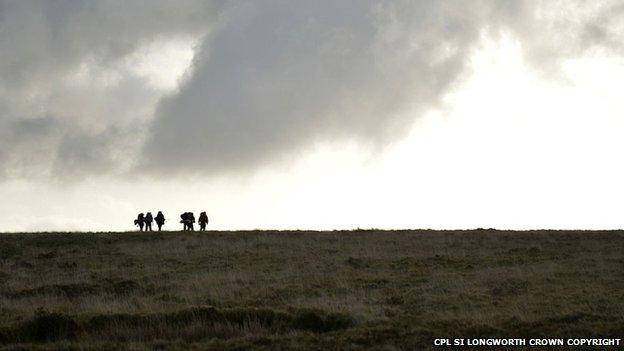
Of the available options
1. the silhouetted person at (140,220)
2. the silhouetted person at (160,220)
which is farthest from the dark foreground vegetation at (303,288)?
the silhouetted person at (140,220)

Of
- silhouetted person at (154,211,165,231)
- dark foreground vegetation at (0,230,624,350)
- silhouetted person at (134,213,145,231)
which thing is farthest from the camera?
silhouetted person at (134,213,145,231)

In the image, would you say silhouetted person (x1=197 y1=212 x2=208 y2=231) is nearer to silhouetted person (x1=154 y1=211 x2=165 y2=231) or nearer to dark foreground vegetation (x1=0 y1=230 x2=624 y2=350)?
silhouetted person (x1=154 y1=211 x2=165 y2=231)

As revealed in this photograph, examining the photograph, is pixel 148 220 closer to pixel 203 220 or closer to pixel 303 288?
pixel 203 220

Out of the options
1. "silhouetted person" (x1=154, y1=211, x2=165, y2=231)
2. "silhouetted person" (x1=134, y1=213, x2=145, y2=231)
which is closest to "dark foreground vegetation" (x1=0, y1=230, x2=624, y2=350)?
"silhouetted person" (x1=154, y1=211, x2=165, y2=231)

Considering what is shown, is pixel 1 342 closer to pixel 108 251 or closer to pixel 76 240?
pixel 108 251

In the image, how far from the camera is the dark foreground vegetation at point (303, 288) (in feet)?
57.5

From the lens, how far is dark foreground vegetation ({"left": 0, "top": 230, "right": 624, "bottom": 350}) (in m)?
17.5

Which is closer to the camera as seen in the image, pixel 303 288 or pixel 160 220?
pixel 303 288

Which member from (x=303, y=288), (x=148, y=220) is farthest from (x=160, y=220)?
(x=303, y=288)

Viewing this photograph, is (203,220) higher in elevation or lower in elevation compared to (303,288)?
higher

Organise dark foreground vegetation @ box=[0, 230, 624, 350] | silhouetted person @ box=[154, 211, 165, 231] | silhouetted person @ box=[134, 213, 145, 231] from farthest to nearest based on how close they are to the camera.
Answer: silhouetted person @ box=[134, 213, 145, 231] < silhouetted person @ box=[154, 211, 165, 231] < dark foreground vegetation @ box=[0, 230, 624, 350]

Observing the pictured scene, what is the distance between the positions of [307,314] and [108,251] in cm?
2359

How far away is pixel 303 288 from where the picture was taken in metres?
25.6

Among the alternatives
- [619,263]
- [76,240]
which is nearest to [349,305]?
[619,263]
